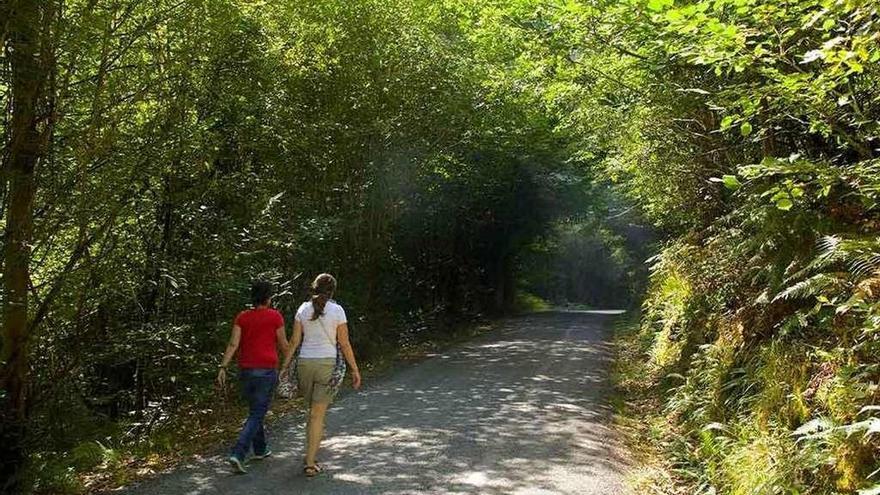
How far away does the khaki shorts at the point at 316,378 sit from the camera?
663 cm

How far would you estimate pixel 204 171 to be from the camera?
32.4 ft

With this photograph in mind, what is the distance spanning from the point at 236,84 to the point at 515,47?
4.92 meters

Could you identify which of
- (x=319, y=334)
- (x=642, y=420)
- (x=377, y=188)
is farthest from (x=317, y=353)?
(x=377, y=188)

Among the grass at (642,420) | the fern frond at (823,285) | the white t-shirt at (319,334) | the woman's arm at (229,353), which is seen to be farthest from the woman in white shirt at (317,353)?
the fern frond at (823,285)

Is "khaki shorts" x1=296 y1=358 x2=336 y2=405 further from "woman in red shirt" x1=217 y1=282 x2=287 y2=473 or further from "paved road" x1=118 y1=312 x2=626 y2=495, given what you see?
"paved road" x1=118 y1=312 x2=626 y2=495

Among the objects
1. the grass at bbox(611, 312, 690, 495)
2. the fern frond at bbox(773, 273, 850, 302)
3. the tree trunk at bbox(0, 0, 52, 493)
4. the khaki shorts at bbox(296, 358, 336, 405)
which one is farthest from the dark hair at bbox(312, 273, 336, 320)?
the fern frond at bbox(773, 273, 850, 302)

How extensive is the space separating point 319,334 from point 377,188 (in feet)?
31.7

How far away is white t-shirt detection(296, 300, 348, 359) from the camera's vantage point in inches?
263

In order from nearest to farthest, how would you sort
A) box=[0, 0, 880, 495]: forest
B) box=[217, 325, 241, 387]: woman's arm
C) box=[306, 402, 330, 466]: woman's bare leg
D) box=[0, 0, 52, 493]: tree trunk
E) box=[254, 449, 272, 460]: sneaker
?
box=[0, 0, 880, 495]: forest < box=[0, 0, 52, 493]: tree trunk < box=[306, 402, 330, 466]: woman's bare leg < box=[217, 325, 241, 387]: woman's arm < box=[254, 449, 272, 460]: sneaker

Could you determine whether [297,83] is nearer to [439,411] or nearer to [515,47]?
[515,47]

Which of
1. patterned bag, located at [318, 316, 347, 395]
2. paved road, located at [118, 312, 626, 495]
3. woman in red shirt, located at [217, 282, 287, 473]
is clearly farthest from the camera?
woman in red shirt, located at [217, 282, 287, 473]

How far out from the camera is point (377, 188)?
1611cm

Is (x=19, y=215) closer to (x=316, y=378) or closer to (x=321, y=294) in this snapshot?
(x=321, y=294)

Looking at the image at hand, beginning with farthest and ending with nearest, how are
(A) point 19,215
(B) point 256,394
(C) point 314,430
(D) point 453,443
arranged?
(D) point 453,443 < (B) point 256,394 < (C) point 314,430 < (A) point 19,215
